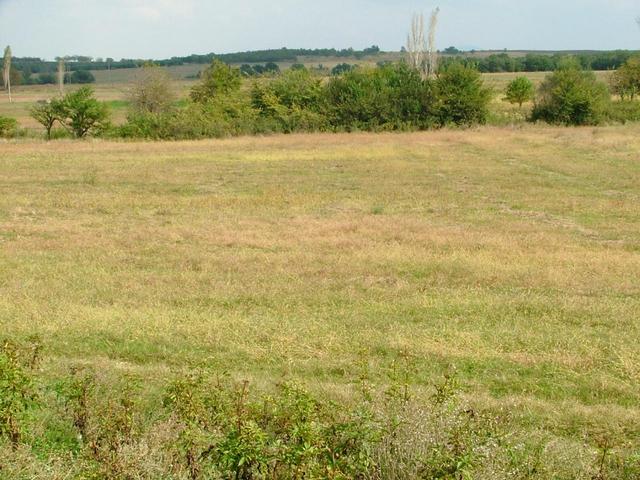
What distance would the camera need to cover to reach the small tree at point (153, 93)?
161ft

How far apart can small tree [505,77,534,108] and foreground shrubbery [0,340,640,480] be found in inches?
2016

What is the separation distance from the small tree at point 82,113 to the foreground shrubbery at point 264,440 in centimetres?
3613

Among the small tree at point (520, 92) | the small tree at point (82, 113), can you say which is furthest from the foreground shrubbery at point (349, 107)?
the small tree at point (520, 92)

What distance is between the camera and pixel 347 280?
999cm

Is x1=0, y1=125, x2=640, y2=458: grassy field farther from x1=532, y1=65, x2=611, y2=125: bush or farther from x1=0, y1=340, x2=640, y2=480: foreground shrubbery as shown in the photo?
x1=532, y1=65, x2=611, y2=125: bush

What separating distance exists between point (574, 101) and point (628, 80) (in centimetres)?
1276

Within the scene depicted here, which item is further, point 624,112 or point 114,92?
point 114,92

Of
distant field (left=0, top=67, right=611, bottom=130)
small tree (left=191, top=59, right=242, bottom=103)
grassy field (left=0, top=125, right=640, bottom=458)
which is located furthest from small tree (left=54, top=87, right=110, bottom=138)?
grassy field (left=0, top=125, right=640, bottom=458)

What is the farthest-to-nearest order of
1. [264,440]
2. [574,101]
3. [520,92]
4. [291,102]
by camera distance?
[520,92] < [291,102] < [574,101] < [264,440]

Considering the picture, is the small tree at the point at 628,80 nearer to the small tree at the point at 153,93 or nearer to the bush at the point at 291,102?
the bush at the point at 291,102

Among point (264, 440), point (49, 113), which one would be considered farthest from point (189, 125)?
point (264, 440)

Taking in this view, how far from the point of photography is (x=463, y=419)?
4.68m

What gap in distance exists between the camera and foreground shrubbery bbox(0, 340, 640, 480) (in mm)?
3969

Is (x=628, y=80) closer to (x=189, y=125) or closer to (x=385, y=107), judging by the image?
(x=385, y=107)
